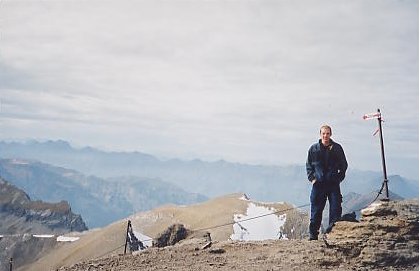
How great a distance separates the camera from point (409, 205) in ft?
20.3

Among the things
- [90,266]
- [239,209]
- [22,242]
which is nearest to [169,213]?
[239,209]

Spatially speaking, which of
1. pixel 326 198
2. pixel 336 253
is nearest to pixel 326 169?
pixel 326 198

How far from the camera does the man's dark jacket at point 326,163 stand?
6320mm

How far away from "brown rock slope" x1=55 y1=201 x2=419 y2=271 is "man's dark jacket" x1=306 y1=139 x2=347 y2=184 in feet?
1.89

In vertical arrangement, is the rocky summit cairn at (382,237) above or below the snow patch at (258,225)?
above

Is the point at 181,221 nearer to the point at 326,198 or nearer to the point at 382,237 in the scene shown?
the point at 326,198

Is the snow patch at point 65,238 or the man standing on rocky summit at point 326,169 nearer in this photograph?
the man standing on rocky summit at point 326,169

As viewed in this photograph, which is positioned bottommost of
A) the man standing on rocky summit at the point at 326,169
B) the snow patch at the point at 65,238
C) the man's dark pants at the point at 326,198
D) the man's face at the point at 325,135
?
the snow patch at the point at 65,238

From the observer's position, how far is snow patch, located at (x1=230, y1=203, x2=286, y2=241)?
174 ft

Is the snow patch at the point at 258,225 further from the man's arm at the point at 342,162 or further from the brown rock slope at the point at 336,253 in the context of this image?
the man's arm at the point at 342,162

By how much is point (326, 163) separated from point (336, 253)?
3.57ft

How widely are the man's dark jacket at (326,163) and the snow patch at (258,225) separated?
45.0m

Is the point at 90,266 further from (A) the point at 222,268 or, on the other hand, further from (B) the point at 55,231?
(B) the point at 55,231

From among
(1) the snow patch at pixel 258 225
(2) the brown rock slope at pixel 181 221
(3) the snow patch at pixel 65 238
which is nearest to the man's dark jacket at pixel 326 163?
(2) the brown rock slope at pixel 181 221
